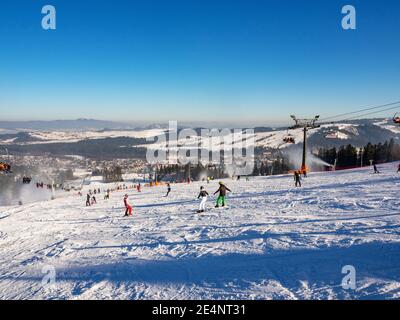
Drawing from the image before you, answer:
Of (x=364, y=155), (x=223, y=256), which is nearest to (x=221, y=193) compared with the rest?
(x=223, y=256)

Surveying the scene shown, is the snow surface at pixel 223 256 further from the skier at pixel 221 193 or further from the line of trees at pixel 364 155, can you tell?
the line of trees at pixel 364 155

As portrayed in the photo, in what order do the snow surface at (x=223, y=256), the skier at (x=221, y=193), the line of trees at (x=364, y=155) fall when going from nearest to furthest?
the snow surface at (x=223, y=256) → the skier at (x=221, y=193) → the line of trees at (x=364, y=155)

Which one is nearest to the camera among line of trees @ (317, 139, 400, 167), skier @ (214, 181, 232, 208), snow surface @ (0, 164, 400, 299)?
snow surface @ (0, 164, 400, 299)

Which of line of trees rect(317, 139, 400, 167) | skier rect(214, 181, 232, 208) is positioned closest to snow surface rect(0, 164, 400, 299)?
skier rect(214, 181, 232, 208)

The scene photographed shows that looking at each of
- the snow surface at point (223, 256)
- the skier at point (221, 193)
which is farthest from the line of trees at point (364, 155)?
the snow surface at point (223, 256)

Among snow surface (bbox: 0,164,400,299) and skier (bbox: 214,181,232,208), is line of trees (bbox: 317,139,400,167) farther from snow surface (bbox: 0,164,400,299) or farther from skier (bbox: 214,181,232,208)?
snow surface (bbox: 0,164,400,299)

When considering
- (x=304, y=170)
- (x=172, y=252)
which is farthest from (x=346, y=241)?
(x=304, y=170)

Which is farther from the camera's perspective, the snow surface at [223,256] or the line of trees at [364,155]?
the line of trees at [364,155]
